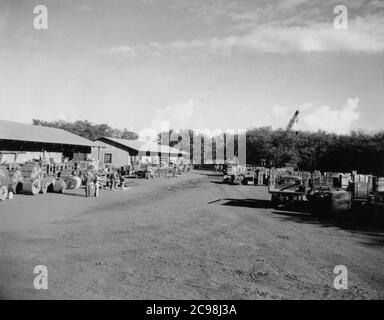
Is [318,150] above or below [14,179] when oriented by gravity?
above

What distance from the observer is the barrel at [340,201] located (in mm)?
15107

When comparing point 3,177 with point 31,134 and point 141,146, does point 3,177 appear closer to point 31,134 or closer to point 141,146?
point 31,134

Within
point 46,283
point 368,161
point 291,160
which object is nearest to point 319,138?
point 291,160

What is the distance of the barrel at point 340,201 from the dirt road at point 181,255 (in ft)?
5.60

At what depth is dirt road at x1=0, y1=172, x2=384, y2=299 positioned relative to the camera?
246 inches

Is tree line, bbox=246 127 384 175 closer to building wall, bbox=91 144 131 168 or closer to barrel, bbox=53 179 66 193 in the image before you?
building wall, bbox=91 144 131 168

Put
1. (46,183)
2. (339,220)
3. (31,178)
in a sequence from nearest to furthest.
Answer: (339,220), (31,178), (46,183)

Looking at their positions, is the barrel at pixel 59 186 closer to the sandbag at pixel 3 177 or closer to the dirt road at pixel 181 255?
the sandbag at pixel 3 177

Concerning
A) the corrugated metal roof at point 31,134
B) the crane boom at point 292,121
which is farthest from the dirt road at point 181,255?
the crane boom at point 292,121

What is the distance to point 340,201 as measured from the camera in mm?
15180

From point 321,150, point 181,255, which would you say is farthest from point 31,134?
point 321,150

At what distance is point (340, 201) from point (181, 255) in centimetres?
1031
